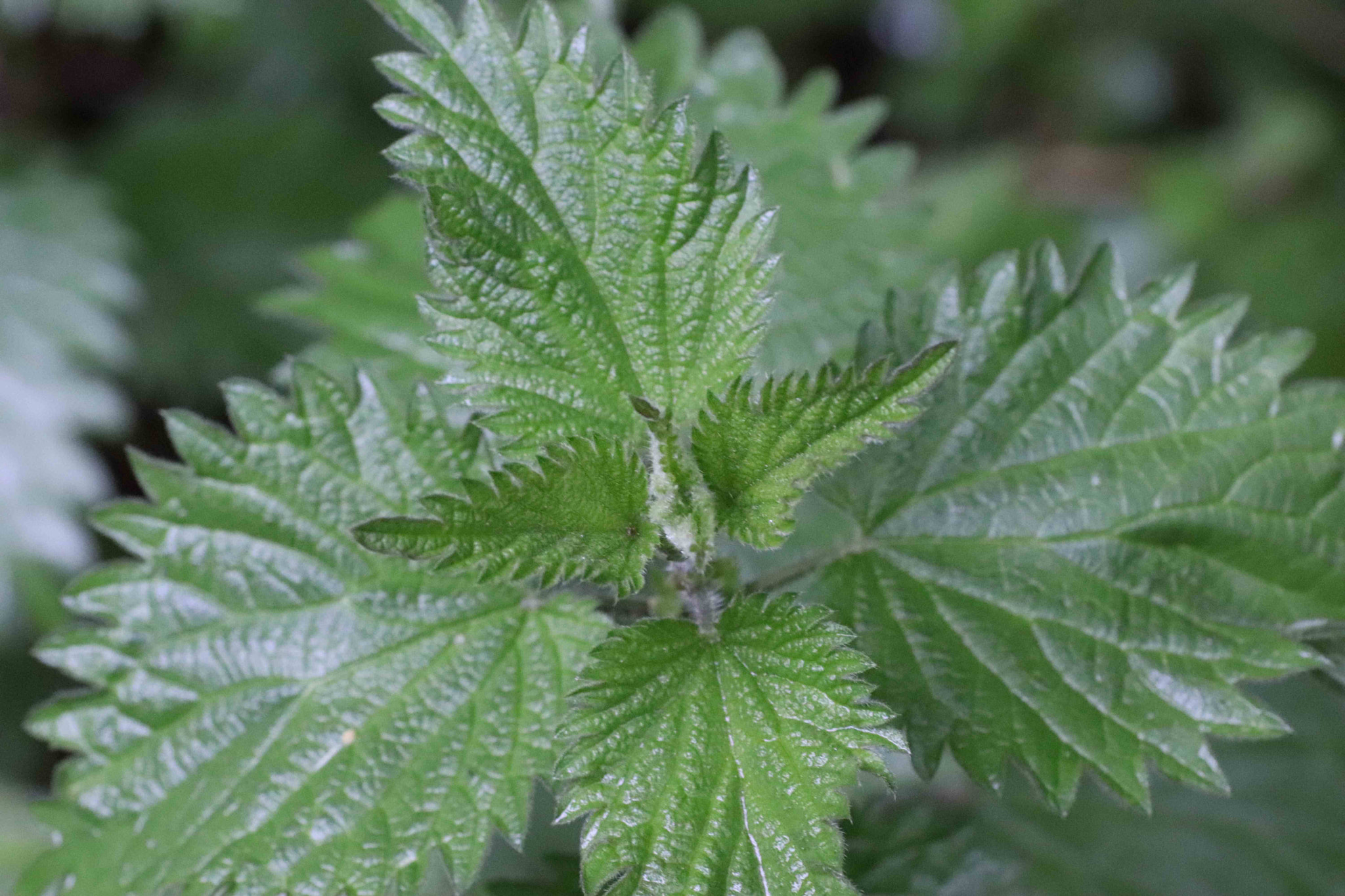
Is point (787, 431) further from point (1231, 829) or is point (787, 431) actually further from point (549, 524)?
point (1231, 829)

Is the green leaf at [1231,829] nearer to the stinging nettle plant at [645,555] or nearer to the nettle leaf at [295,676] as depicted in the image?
the stinging nettle plant at [645,555]

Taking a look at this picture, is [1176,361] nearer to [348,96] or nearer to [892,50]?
[892,50]

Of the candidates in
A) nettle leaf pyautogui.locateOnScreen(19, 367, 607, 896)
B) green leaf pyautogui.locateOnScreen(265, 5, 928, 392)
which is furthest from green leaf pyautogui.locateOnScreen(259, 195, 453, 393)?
nettle leaf pyautogui.locateOnScreen(19, 367, 607, 896)

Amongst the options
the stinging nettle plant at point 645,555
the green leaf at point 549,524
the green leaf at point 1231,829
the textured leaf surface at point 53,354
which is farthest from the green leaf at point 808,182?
the textured leaf surface at point 53,354

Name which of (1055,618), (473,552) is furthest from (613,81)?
(1055,618)

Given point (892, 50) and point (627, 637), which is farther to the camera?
point (892, 50)

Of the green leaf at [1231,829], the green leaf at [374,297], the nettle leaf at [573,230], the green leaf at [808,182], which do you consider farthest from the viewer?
the green leaf at [1231,829]
